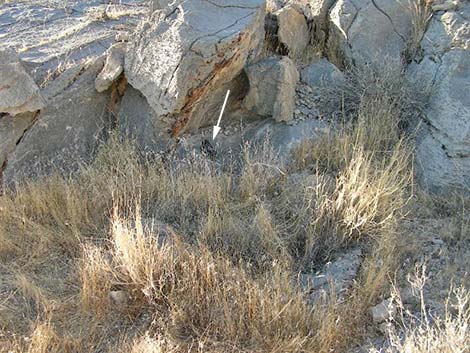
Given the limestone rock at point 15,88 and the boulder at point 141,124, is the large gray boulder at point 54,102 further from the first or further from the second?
the boulder at point 141,124

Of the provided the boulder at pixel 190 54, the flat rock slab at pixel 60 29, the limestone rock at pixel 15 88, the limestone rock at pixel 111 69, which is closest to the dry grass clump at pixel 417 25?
the boulder at pixel 190 54

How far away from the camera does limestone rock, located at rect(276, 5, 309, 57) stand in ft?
15.6

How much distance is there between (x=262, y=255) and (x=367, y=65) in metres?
2.23

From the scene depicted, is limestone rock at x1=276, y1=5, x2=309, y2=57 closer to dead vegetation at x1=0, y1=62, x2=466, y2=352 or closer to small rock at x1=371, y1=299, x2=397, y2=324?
dead vegetation at x1=0, y1=62, x2=466, y2=352

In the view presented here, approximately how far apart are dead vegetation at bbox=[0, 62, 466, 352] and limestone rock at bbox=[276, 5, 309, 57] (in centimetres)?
82

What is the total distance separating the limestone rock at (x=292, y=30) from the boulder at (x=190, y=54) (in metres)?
0.42

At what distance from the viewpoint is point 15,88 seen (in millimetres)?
3939

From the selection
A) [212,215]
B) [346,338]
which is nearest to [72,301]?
[212,215]

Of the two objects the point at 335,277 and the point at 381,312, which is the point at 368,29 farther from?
the point at 381,312

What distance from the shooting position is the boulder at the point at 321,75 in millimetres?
4648

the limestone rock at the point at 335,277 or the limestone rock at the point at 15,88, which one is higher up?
the limestone rock at the point at 15,88

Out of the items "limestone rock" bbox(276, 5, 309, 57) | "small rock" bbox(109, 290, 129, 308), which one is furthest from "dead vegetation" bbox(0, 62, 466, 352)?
"limestone rock" bbox(276, 5, 309, 57)

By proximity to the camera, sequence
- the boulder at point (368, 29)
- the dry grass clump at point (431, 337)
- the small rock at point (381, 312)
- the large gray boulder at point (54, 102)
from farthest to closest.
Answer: the boulder at point (368, 29) → the large gray boulder at point (54, 102) → the small rock at point (381, 312) → the dry grass clump at point (431, 337)

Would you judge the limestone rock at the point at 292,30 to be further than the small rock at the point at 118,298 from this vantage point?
Yes
